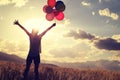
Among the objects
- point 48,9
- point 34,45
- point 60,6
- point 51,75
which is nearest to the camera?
point 34,45

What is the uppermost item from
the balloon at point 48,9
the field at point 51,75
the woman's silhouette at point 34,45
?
the balloon at point 48,9

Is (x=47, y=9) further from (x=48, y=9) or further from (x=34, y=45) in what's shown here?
(x=34, y=45)

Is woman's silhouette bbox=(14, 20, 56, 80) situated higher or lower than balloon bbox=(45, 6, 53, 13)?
lower

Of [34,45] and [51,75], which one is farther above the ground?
[34,45]

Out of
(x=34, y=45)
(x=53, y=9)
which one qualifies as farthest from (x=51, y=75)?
(x=53, y=9)

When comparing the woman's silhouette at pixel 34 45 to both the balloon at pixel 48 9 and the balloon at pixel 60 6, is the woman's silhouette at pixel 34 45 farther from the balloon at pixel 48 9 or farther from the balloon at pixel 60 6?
the balloon at pixel 60 6

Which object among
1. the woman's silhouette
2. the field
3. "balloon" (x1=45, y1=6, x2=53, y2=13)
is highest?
"balloon" (x1=45, y1=6, x2=53, y2=13)

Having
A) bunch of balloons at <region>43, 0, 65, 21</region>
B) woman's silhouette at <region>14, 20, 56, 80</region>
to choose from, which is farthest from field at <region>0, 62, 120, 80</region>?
bunch of balloons at <region>43, 0, 65, 21</region>

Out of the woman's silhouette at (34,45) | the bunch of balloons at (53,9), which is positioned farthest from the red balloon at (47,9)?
the woman's silhouette at (34,45)

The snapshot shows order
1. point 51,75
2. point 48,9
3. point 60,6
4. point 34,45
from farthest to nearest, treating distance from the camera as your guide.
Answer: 1. point 51,75
2. point 48,9
3. point 60,6
4. point 34,45

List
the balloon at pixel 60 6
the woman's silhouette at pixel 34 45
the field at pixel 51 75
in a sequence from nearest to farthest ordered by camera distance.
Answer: the woman's silhouette at pixel 34 45 < the balloon at pixel 60 6 < the field at pixel 51 75

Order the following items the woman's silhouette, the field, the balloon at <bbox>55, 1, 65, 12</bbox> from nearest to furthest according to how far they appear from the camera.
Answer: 1. the woman's silhouette
2. the balloon at <bbox>55, 1, 65, 12</bbox>
3. the field

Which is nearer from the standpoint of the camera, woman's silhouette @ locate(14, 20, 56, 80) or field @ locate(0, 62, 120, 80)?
woman's silhouette @ locate(14, 20, 56, 80)

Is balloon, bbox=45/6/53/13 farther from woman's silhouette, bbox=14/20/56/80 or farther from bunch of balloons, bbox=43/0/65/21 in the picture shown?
woman's silhouette, bbox=14/20/56/80
